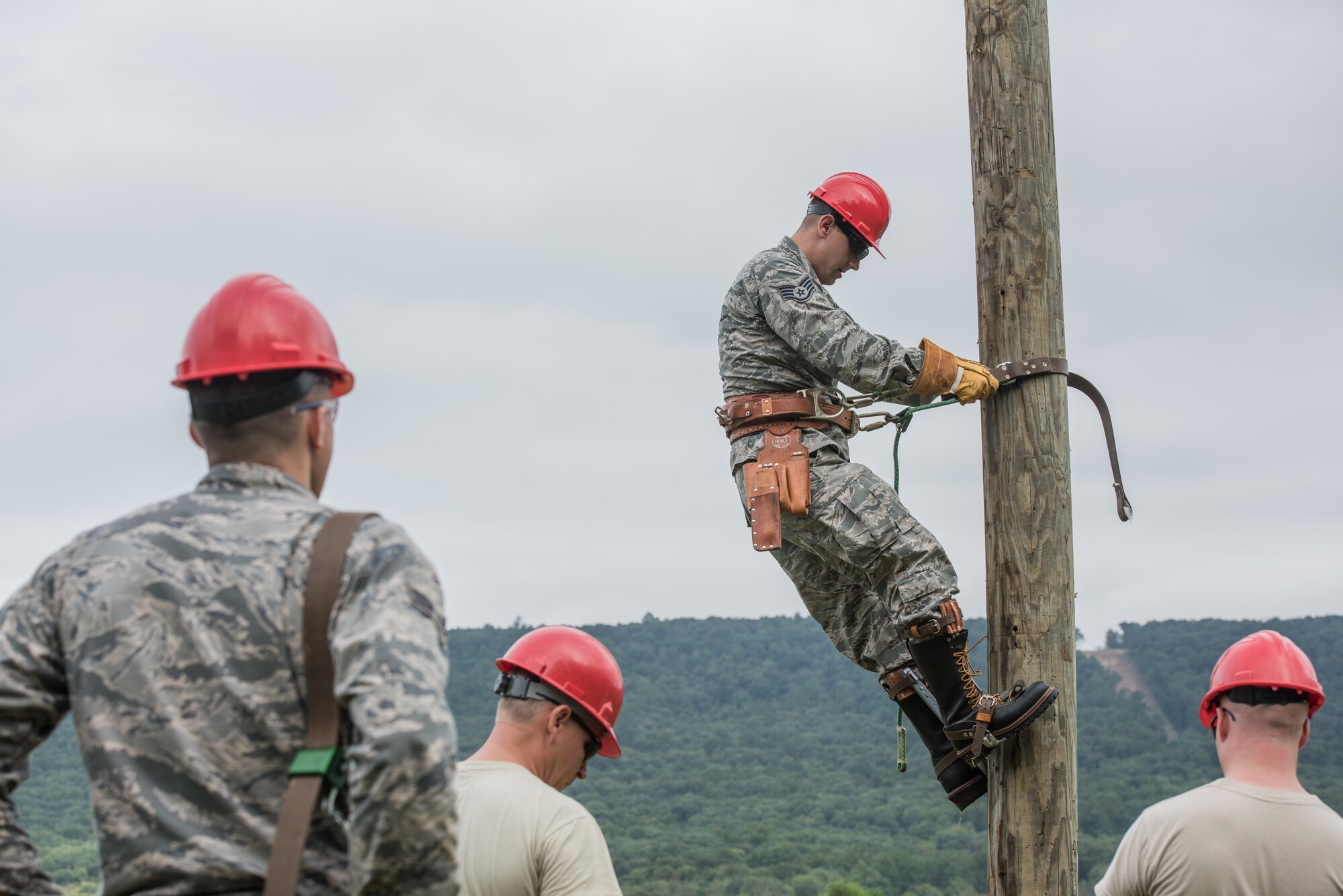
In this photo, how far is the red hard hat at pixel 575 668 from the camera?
3.68 metres

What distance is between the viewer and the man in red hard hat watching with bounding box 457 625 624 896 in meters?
3.22

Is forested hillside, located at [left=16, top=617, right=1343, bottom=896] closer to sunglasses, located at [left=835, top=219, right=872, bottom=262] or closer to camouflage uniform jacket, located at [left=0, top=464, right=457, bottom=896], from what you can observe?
sunglasses, located at [left=835, top=219, right=872, bottom=262]

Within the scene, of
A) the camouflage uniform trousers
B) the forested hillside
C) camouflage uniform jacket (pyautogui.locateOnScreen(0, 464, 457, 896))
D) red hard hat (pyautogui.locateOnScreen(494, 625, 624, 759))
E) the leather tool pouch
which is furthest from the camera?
the forested hillside

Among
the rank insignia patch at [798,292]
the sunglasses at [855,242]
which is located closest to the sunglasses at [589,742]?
the rank insignia patch at [798,292]

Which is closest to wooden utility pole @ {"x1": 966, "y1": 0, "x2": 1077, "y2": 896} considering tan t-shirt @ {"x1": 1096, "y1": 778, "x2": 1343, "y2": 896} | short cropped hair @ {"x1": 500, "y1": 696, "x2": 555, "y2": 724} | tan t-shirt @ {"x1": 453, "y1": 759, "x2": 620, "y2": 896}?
tan t-shirt @ {"x1": 1096, "y1": 778, "x2": 1343, "y2": 896}

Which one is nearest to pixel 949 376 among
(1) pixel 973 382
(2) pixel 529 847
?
(1) pixel 973 382

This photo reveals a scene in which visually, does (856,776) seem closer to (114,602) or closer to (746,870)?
(746,870)

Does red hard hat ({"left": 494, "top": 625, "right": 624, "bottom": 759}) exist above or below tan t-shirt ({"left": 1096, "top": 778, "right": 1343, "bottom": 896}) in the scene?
above

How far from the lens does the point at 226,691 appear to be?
2.24 meters

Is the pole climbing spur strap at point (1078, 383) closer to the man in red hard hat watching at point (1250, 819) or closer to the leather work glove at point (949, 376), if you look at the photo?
the leather work glove at point (949, 376)

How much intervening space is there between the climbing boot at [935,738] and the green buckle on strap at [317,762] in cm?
316

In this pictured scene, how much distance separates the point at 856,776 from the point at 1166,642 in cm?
1881

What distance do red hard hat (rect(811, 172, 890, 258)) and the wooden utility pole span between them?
381 mm

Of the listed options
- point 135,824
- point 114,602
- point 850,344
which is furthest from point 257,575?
point 850,344
